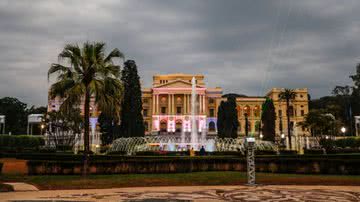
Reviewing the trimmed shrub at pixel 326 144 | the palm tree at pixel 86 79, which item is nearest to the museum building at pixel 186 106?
the trimmed shrub at pixel 326 144

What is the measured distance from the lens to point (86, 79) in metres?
21.6

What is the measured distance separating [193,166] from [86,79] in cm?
894

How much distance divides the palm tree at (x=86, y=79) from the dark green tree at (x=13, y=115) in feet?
330

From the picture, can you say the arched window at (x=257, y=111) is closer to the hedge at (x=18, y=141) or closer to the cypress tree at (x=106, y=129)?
the cypress tree at (x=106, y=129)

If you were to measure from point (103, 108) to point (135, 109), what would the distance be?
39.7 m

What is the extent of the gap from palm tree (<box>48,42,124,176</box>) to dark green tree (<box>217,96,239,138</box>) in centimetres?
5937

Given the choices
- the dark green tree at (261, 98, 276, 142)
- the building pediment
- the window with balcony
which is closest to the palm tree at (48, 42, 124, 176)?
the dark green tree at (261, 98, 276, 142)

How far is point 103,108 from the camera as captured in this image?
2180 centimetres

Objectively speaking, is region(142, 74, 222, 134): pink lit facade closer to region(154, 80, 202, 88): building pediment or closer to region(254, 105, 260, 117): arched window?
region(154, 80, 202, 88): building pediment

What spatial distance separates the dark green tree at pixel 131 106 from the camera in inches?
2376

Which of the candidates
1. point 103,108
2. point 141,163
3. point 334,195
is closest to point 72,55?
point 103,108

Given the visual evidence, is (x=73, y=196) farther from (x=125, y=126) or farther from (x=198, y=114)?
(x=198, y=114)

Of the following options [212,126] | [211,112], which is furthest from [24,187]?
[211,112]

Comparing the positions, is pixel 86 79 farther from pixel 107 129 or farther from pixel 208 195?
pixel 107 129
